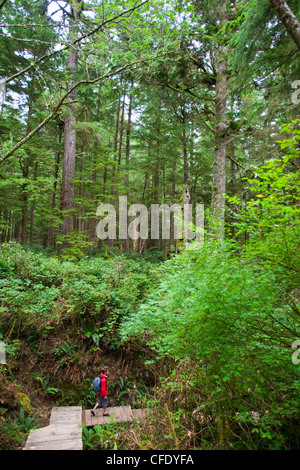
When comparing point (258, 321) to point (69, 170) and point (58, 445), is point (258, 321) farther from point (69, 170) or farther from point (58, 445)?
point (69, 170)

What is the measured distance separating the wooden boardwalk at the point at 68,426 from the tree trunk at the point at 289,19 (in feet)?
22.3

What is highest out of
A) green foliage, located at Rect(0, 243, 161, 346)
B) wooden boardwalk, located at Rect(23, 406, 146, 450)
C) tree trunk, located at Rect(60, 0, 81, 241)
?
tree trunk, located at Rect(60, 0, 81, 241)

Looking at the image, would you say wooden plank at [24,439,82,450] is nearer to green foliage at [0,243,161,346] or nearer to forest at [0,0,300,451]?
forest at [0,0,300,451]

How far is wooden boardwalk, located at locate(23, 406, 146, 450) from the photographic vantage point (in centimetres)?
352

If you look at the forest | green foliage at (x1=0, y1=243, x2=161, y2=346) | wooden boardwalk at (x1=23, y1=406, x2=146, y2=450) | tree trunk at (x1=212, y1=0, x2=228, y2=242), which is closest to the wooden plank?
wooden boardwalk at (x1=23, y1=406, x2=146, y2=450)

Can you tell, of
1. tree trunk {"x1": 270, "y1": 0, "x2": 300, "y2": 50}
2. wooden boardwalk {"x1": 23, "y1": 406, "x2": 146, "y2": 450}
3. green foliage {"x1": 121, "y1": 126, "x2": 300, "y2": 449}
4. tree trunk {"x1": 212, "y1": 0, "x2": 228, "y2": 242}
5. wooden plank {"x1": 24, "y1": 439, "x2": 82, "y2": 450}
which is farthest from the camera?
tree trunk {"x1": 212, "y1": 0, "x2": 228, "y2": 242}

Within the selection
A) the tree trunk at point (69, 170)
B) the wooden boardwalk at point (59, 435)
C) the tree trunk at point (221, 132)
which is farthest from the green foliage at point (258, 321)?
the tree trunk at point (69, 170)

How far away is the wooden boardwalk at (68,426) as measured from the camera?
352 centimetres

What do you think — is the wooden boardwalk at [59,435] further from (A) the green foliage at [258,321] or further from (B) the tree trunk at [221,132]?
(B) the tree trunk at [221,132]

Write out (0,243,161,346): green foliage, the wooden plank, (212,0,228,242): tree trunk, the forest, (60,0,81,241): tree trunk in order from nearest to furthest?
the forest < the wooden plank < (0,243,161,346): green foliage < (212,0,228,242): tree trunk < (60,0,81,241): tree trunk

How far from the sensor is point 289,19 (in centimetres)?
436

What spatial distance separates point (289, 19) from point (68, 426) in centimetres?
794

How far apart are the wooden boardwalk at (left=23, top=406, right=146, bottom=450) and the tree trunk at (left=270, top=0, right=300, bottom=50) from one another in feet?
22.3
